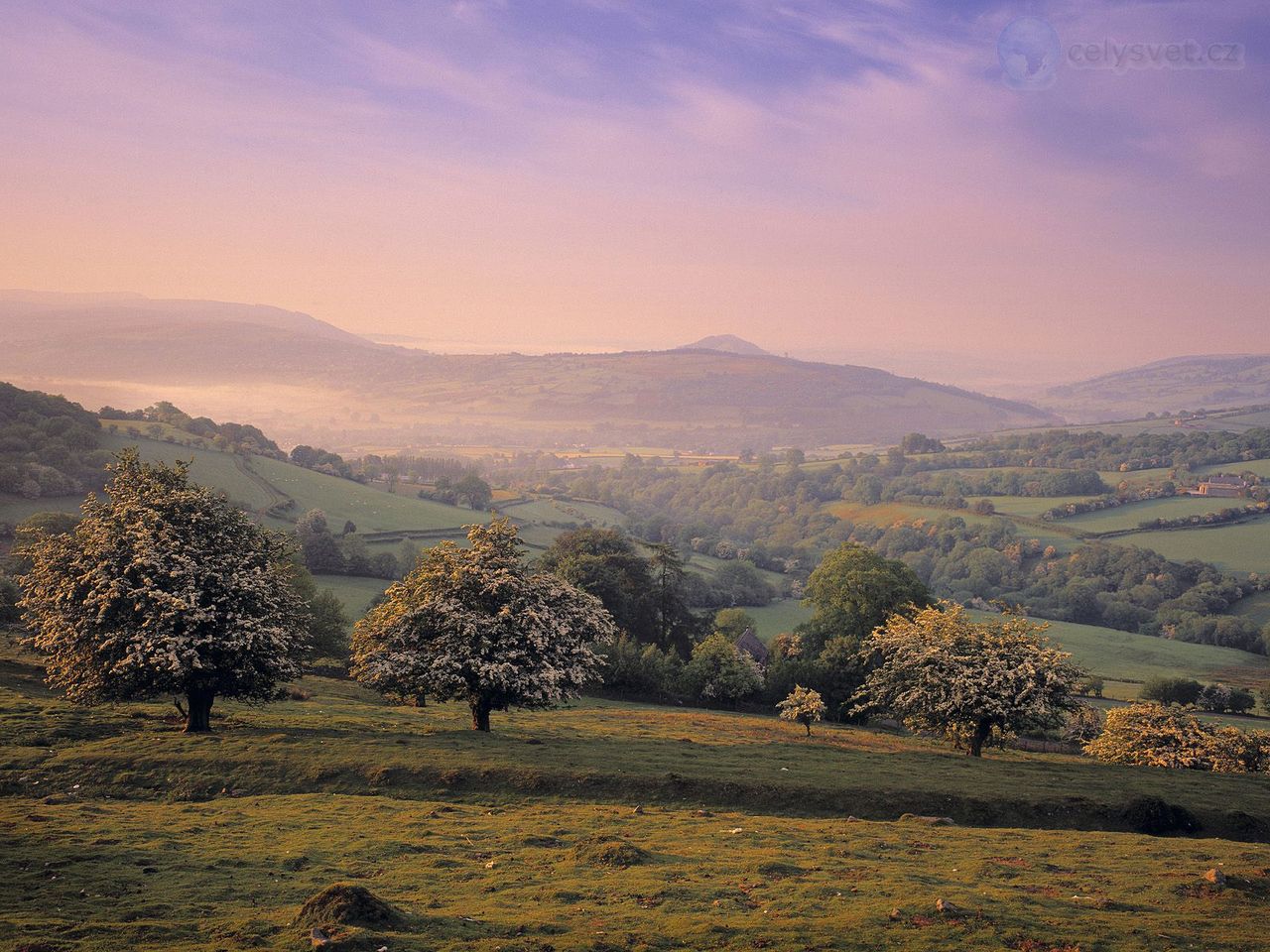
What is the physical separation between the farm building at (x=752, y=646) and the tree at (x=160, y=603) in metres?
60.2

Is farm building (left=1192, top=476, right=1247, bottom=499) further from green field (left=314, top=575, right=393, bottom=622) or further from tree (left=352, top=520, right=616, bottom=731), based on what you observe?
tree (left=352, top=520, right=616, bottom=731)

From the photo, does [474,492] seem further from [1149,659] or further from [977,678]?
[977,678]

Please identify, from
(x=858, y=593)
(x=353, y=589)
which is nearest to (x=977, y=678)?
(x=858, y=593)

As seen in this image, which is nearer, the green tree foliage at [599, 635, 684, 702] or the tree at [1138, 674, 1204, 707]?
the green tree foliage at [599, 635, 684, 702]

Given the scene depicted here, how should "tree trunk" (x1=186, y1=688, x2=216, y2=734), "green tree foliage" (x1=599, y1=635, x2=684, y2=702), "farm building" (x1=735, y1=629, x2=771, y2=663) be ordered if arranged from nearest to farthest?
"tree trunk" (x1=186, y1=688, x2=216, y2=734), "green tree foliage" (x1=599, y1=635, x2=684, y2=702), "farm building" (x1=735, y1=629, x2=771, y2=663)

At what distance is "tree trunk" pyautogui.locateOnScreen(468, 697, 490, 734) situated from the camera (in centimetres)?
3938

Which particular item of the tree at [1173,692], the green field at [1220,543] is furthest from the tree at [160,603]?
the green field at [1220,543]

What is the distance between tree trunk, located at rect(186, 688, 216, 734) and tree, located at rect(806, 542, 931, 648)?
1909 inches

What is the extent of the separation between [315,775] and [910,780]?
23.4 metres

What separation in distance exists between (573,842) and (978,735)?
2833 centimetres

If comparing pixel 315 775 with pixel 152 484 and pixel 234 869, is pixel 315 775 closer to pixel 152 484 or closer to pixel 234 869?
pixel 234 869

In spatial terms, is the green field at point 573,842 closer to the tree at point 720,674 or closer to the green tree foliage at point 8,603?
the green tree foliage at point 8,603

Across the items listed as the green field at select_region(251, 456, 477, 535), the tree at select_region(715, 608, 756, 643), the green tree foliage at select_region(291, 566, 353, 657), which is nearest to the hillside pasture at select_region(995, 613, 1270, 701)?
the tree at select_region(715, 608, 756, 643)

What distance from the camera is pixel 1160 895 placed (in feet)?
68.6
